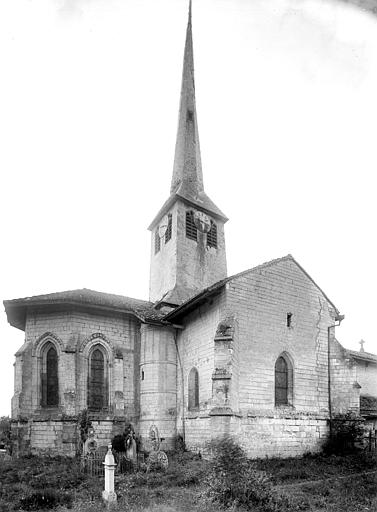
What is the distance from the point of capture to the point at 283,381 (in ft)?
56.0

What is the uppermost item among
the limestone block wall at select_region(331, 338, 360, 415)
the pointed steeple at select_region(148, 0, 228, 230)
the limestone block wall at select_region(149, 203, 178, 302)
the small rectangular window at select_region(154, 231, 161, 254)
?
the pointed steeple at select_region(148, 0, 228, 230)

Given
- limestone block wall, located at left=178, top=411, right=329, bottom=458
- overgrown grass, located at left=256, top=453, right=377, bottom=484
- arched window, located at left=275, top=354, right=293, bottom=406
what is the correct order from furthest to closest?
1. arched window, located at left=275, top=354, right=293, bottom=406
2. limestone block wall, located at left=178, top=411, right=329, bottom=458
3. overgrown grass, located at left=256, top=453, right=377, bottom=484

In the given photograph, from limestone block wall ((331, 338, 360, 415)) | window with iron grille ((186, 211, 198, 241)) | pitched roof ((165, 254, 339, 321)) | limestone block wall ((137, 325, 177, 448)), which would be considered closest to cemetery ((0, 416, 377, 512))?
limestone block wall ((331, 338, 360, 415))

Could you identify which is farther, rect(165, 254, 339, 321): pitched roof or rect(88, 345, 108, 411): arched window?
rect(88, 345, 108, 411): arched window

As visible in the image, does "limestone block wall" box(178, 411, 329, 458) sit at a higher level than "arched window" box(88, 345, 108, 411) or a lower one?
lower

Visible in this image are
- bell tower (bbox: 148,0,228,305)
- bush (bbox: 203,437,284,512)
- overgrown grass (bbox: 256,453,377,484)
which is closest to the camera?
bush (bbox: 203,437,284,512)

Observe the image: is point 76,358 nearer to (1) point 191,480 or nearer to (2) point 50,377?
(2) point 50,377

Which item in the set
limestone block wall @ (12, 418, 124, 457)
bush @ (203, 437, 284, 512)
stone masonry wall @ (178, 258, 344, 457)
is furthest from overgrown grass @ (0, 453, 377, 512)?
Answer: limestone block wall @ (12, 418, 124, 457)

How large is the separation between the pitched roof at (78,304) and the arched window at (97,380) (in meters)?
1.98

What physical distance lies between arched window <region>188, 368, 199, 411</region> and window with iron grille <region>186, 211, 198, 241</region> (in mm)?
9320

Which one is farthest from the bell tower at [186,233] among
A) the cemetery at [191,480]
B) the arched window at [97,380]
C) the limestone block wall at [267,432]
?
the cemetery at [191,480]

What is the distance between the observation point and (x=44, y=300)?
61.6 ft

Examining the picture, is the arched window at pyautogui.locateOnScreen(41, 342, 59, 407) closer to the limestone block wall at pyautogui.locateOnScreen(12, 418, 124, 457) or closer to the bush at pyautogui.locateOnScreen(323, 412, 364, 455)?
the limestone block wall at pyautogui.locateOnScreen(12, 418, 124, 457)

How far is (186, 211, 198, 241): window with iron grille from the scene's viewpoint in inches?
1022
